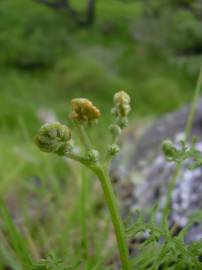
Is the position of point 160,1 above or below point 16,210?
above

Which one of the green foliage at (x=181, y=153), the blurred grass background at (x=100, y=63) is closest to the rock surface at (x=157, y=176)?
the green foliage at (x=181, y=153)

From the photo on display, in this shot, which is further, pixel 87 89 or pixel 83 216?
pixel 87 89

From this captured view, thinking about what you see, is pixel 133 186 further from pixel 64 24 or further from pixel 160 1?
pixel 64 24

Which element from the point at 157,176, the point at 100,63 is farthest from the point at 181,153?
the point at 100,63

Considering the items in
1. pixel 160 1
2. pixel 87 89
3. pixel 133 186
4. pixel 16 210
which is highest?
pixel 87 89

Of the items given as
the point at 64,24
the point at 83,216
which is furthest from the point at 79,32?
the point at 83,216

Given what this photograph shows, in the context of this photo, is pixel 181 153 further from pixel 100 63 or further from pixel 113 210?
pixel 100 63

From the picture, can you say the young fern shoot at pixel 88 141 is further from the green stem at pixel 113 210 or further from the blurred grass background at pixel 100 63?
the blurred grass background at pixel 100 63

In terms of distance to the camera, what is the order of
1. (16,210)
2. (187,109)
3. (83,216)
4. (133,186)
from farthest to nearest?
1. (187,109)
2. (16,210)
3. (133,186)
4. (83,216)
